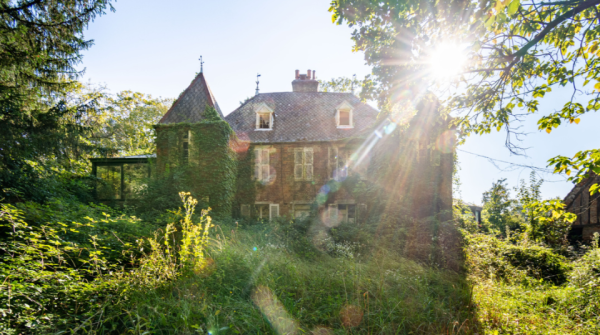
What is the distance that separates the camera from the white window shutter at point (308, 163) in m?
15.7

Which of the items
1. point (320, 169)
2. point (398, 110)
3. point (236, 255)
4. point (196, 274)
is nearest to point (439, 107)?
point (398, 110)

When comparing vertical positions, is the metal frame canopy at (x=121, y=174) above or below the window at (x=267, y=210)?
above

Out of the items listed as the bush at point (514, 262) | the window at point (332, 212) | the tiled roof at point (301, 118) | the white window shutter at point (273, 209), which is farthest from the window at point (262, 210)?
the bush at point (514, 262)

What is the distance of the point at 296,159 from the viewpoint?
1591 centimetres

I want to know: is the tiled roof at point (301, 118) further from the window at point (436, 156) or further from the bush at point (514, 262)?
the bush at point (514, 262)

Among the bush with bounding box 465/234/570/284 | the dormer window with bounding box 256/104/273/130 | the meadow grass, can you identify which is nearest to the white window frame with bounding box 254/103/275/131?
the dormer window with bounding box 256/104/273/130

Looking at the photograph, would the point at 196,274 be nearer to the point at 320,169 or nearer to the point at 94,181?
the point at 320,169

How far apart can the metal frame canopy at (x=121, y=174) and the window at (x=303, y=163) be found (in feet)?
25.3

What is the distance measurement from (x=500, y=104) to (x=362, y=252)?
5098 millimetres

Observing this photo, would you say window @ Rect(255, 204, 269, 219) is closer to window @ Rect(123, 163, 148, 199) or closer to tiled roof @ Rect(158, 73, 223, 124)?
tiled roof @ Rect(158, 73, 223, 124)

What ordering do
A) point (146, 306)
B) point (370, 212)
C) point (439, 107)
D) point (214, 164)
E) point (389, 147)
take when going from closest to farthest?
point (146, 306) → point (439, 107) → point (370, 212) → point (389, 147) → point (214, 164)

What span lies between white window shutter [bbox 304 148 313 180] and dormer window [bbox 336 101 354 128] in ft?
7.77

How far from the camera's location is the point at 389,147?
40.7 ft

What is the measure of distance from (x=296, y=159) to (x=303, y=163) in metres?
0.46
